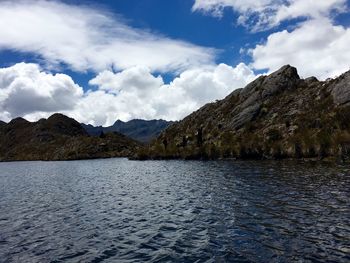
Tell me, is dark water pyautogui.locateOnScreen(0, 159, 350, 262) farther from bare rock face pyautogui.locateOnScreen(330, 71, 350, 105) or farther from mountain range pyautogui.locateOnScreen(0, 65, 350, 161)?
bare rock face pyautogui.locateOnScreen(330, 71, 350, 105)

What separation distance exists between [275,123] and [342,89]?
23523 mm

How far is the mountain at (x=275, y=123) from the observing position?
92.0 meters

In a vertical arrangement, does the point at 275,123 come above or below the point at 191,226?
above

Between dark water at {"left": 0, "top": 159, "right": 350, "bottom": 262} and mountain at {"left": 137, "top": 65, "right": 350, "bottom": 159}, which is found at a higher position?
mountain at {"left": 137, "top": 65, "right": 350, "bottom": 159}

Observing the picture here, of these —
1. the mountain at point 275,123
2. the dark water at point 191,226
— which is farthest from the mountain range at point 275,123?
the dark water at point 191,226

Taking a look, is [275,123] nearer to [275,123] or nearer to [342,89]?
[275,123]

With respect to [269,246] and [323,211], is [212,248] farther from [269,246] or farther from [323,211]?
[323,211]

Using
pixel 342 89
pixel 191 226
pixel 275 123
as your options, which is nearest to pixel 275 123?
pixel 275 123

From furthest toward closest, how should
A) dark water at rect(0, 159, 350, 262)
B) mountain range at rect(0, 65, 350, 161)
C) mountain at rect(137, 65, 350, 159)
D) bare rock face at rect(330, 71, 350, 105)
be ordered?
bare rock face at rect(330, 71, 350, 105)
mountain at rect(137, 65, 350, 159)
mountain range at rect(0, 65, 350, 161)
dark water at rect(0, 159, 350, 262)

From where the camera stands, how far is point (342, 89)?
109750 mm

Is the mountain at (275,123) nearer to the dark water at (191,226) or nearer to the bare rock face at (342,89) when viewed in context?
the bare rock face at (342,89)

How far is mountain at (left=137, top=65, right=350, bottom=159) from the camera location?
302 ft

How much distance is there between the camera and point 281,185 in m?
47.9

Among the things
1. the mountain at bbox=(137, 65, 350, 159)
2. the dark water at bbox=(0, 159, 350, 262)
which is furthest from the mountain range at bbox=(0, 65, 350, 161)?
the dark water at bbox=(0, 159, 350, 262)
